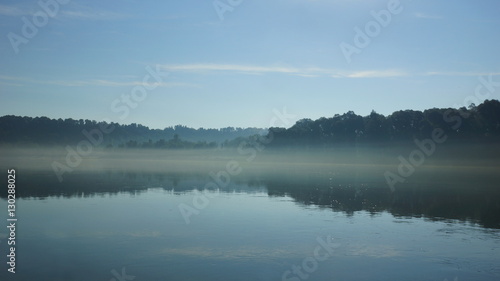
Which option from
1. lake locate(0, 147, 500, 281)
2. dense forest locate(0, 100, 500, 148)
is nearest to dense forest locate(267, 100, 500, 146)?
dense forest locate(0, 100, 500, 148)

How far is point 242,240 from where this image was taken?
2114 centimetres

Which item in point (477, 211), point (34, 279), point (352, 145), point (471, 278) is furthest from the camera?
point (352, 145)

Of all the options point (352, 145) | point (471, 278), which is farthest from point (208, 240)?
point (352, 145)

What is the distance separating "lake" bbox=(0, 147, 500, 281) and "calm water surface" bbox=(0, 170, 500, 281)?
43mm

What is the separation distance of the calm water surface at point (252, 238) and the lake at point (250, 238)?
43 millimetres

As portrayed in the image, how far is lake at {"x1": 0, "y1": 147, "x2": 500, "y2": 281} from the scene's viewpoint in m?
16.2

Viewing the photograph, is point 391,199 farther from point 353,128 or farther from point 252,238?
point 353,128

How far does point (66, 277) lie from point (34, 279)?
0.91 meters

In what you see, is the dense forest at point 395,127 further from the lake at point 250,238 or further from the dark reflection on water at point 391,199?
the lake at point 250,238

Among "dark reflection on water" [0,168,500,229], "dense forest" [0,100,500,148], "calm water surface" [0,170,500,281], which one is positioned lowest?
"calm water surface" [0,170,500,281]

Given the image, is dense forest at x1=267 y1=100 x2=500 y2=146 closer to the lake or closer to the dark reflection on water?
the dark reflection on water

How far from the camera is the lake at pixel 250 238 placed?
1623cm

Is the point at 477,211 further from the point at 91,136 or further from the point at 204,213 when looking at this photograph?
the point at 91,136

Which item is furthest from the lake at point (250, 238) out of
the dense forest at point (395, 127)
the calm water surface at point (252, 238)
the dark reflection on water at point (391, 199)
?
the dense forest at point (395, 127)
